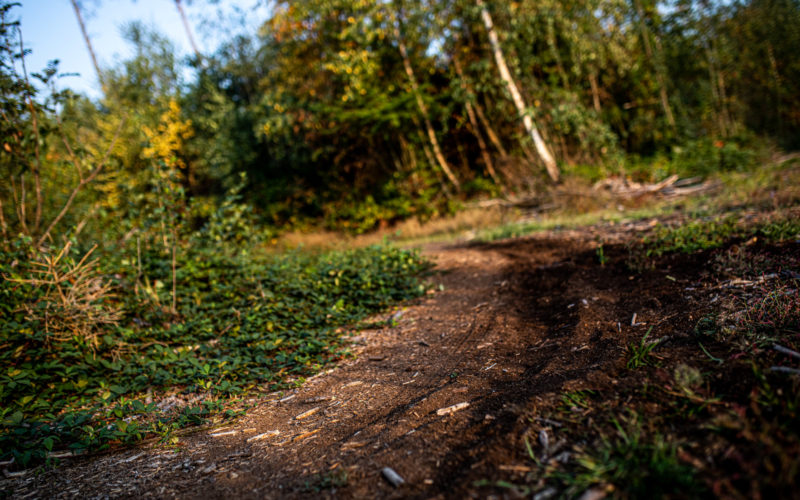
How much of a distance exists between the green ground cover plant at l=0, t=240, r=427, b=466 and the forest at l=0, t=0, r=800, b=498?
0.08 ft

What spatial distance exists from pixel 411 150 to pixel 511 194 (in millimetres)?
5181

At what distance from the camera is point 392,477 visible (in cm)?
174

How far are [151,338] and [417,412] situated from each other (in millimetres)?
3014

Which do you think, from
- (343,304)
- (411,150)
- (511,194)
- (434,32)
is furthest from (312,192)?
(343,304)

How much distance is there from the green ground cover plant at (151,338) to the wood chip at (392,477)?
59.3 inches

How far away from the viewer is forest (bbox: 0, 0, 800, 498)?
2.22 metres

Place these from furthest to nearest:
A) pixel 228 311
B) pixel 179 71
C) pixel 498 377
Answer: pixel 179 71
pixel 228 311
pixel 498 377

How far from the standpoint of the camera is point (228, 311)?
14.1ft

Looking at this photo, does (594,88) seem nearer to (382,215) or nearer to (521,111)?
(521,111)

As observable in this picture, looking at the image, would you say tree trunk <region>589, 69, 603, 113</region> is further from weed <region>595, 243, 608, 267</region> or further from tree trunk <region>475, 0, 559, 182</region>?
weed <region>595, 243, 608, 267</region>

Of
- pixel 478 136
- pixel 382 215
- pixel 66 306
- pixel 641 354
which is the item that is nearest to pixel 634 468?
pixel 641 354

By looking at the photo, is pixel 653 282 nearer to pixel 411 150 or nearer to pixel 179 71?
pixel 411 150

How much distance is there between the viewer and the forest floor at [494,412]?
5.17 feet

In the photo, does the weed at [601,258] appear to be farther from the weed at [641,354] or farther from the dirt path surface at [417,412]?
the weed at [641,354]
